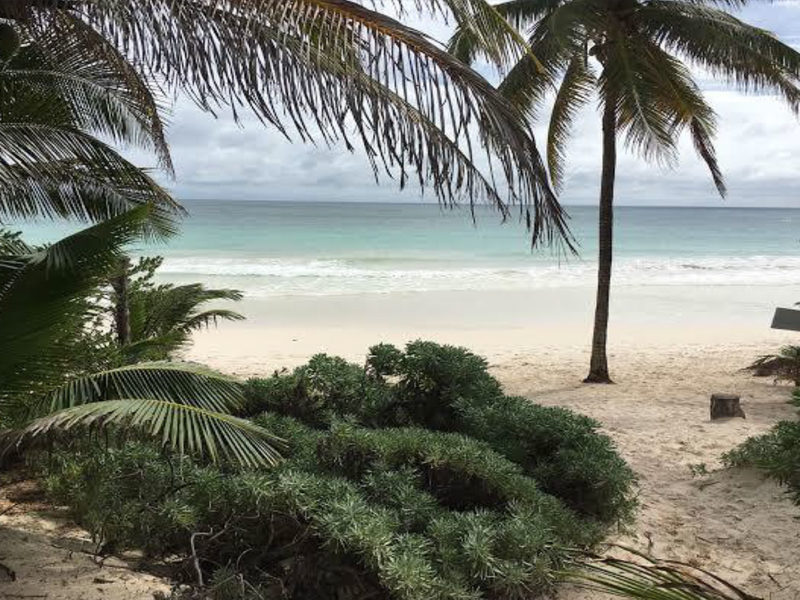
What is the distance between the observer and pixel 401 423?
5262 mm

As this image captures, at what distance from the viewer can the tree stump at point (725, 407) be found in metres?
7.50

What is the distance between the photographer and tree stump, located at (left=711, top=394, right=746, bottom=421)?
7.50m

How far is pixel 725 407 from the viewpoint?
24.6 feet

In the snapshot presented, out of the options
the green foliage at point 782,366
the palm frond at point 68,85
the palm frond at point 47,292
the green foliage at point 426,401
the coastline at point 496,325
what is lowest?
the coastline at point 496,325

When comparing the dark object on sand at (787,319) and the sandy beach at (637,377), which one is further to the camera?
the dark object on sand at (787,319)

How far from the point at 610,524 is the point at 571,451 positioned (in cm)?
48

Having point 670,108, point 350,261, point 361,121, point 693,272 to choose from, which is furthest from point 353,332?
point 693,272

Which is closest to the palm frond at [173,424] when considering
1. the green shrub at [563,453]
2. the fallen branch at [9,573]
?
the fallen branch at [9,573]

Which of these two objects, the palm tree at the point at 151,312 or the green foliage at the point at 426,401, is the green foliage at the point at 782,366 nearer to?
the green foliage at the point at 426,401

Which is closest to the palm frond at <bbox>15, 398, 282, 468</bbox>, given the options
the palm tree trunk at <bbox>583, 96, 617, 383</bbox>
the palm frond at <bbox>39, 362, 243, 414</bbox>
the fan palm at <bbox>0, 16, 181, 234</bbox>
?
the palm frond at <bbox>39, 362, 243, 414</bbox>

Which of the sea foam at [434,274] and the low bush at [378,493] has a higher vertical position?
the low bush at [378,493]

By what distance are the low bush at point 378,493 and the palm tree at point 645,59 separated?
13.2 feet

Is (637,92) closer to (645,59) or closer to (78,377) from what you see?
(645,59)

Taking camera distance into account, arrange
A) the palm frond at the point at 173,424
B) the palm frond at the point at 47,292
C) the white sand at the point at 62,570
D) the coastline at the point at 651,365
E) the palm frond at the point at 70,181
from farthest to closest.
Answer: the coastline at the point at 651,365 < the palm frond at the point at 70,181 < the white sand at the point at 62,570 < the palm frond at the point at 47,292 < the palm frond at the point at 173,424
